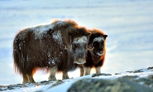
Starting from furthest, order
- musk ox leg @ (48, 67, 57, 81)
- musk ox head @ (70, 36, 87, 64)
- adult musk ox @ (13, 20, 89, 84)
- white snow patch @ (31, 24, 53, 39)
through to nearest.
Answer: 1. white snow patch @ (31, 24, 53, 39)
2. musk ox leg @ (48, 67, 57, 81)
3. adult musk ox @ (13, 20, 89, 84)
4. musk ox head @ (70, 36, 87, 64)

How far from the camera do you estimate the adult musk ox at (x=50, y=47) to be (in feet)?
29.6

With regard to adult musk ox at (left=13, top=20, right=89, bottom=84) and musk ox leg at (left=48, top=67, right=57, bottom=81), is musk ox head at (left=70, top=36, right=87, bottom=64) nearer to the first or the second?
adult musk ox at (left=13, top=20, right=89, bottom=84)

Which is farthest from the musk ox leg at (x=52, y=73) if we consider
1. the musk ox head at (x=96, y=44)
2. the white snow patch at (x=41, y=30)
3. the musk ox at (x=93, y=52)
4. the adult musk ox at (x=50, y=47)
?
the musk ox head at (x=96, y=44)

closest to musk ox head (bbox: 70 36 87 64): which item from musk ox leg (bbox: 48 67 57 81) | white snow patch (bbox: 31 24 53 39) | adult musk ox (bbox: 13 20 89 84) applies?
adult musk ox (bbox: 13 20 89 84)

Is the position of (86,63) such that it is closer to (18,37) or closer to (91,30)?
(91,30)

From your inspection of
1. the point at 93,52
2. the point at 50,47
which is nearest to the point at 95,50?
the point at 93,52

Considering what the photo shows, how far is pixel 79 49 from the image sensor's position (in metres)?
8.84

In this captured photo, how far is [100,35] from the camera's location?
379 inches

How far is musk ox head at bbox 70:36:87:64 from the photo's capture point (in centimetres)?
876

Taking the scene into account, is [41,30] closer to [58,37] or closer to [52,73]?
[58,37]

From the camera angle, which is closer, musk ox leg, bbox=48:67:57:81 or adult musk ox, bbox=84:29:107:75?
musk ox leg, bbox=48:67:57:81

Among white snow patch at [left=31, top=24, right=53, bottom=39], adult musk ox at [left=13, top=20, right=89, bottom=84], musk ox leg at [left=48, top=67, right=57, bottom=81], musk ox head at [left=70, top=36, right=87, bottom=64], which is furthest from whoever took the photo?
white snow patch at [left=31, top=24, right=53, bottom=39]

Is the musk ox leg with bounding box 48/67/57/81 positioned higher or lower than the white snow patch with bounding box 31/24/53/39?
lower

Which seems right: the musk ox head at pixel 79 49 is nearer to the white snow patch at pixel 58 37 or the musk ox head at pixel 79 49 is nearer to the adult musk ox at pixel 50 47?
the adult musk ox at pixel 50 47
